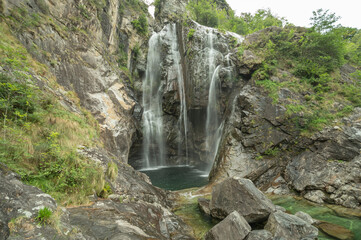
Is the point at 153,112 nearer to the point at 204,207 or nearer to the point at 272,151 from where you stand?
the point at 272,151

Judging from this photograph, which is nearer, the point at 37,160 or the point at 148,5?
the point at 37,160

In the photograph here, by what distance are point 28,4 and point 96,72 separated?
15.2ft

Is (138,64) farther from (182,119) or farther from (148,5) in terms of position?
(148,5)

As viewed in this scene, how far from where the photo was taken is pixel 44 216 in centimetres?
251

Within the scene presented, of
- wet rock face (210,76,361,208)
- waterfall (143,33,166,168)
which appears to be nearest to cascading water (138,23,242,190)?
waterfall (143,33,166,168)

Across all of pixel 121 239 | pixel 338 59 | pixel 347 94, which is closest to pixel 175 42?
pixel 338 59

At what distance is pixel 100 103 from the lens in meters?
11.2

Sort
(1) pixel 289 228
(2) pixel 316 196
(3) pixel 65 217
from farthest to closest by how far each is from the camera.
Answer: (2) pixel 316 196, (1) pixel 289 228, (3) pixel 65 217

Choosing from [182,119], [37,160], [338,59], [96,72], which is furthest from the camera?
[182,119]

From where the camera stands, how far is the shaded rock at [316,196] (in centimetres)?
889

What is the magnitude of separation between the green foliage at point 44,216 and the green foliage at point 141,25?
23971 mm

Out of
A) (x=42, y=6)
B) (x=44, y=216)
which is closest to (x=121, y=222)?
(x=44, y=216)

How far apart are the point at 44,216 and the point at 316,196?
11.6 metres

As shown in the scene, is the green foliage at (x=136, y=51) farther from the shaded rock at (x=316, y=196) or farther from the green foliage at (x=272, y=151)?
the shaded rock at (x=316, y=196)
